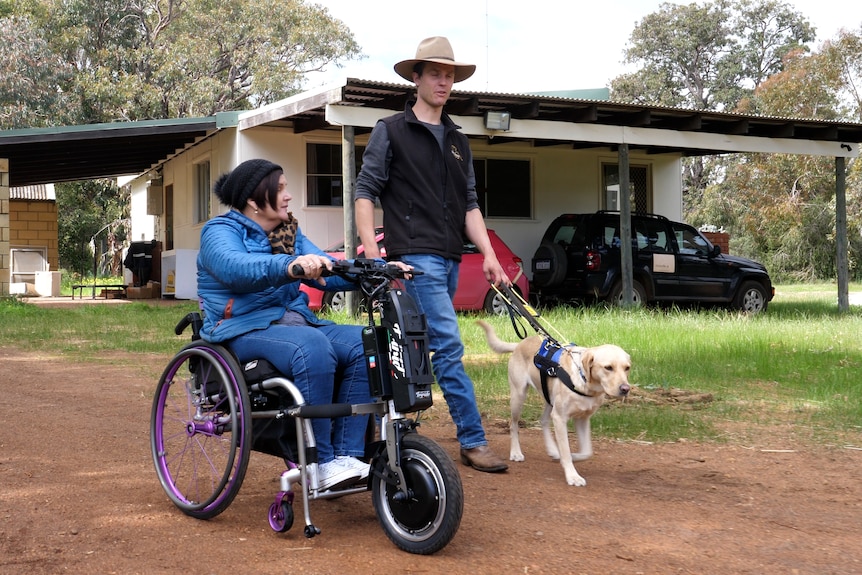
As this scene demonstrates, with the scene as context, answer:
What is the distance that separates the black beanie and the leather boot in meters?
1.75

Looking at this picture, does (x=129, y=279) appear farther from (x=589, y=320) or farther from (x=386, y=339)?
(x=386, y=339)

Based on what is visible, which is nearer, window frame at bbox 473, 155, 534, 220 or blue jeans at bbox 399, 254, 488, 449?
blue jeans at bbox 399, 254, 488, 449

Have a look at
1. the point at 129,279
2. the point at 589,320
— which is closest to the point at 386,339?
the point at 589,320

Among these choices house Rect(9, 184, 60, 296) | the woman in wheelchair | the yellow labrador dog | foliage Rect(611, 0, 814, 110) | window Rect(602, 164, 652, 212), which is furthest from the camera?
foliage Rect(611, 0, 814, 110)

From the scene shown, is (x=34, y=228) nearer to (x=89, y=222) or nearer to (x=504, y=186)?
(x=89, y=222)

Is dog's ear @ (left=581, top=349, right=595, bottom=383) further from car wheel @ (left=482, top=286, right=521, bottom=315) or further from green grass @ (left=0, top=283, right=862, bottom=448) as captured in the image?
car wheel @ (left=482, top=286, right=521, bottom=315)

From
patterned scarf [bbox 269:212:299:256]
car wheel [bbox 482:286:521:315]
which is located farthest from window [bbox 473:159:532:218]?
patterned scarf [bbox 269:212:299:256]

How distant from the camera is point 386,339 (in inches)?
144

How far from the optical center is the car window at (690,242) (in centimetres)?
1644

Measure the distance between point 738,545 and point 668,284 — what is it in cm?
1286

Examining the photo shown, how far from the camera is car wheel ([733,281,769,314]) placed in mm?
16781

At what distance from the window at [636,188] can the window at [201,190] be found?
8160 mm

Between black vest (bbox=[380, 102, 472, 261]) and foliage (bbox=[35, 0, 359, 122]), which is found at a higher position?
foliage (bbox=[35, 0, 359, 122])

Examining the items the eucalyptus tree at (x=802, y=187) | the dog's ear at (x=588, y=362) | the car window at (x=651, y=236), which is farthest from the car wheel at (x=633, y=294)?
the eucalyptus tree at (x=802, y=187)
